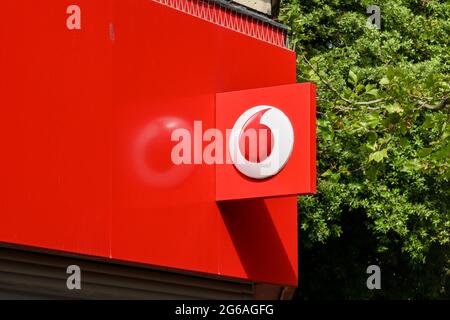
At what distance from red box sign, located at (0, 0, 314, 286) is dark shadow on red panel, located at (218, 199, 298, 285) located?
0.7 inches

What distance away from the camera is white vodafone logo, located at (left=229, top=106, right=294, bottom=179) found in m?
14.7

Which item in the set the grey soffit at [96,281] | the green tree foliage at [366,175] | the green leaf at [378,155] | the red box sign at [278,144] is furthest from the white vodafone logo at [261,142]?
the green tree foliage at [366,175]

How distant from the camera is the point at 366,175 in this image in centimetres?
2105

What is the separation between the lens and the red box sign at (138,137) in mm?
12781

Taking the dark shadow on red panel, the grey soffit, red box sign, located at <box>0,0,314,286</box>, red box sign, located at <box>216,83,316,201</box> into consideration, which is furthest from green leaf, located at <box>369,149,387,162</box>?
the grey soffit

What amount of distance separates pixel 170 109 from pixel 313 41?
10.8m

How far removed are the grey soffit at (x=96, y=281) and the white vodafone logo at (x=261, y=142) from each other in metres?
1.37

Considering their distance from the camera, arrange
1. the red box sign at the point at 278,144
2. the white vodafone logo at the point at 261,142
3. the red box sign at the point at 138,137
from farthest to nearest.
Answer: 1. the white vodafone logo at the point at 261,142
2. the red box sign at the point at 278,144
3. the red box sign at the point at 138,137

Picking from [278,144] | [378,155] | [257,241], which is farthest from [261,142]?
[378,155]

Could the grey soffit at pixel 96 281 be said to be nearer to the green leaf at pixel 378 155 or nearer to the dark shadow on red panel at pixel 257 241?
the dark shadow on red panel at pixel 257 241

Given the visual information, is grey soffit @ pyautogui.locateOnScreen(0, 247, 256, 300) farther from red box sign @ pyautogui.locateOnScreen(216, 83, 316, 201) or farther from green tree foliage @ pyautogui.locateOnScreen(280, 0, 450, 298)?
green tree foliage @ pyautogui.locateOnScreen(280, 0, 450, 298)

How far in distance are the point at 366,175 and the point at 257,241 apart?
5657 mm

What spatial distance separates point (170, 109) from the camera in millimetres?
14492
